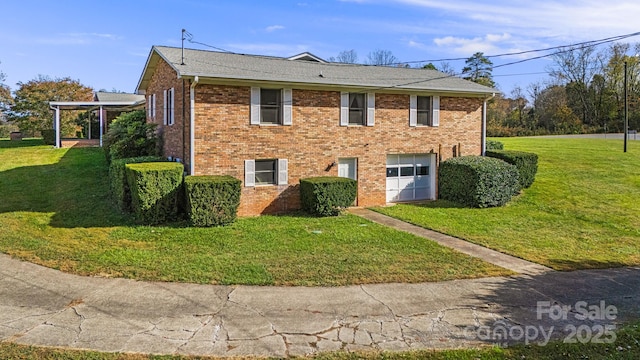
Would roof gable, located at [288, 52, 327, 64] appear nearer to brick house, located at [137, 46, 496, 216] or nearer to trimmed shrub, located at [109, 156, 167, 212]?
brick house, located at [137, 46, 496, 216]

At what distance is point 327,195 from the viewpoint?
13438 mm

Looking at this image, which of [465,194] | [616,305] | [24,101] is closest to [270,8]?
[465,194]

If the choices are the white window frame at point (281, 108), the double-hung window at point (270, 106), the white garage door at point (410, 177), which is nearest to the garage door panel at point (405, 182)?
the white garage door at point (410, 177)

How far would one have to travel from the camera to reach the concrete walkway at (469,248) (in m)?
8.76

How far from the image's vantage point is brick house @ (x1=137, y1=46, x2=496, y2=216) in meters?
13.2

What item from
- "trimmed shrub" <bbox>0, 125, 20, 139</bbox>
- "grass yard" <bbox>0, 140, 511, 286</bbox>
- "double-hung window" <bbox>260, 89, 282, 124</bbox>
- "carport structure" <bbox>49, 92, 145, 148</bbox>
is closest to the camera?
"grass yard" <bbox>0, 140, 511, 286</bbox>

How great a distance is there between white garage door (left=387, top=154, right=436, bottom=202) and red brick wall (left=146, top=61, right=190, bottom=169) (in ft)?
24.7

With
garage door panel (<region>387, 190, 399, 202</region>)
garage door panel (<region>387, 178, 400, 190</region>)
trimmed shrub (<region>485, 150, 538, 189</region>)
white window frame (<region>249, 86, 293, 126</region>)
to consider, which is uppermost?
white window frame (<region>249, 86, 293, 126</region>)

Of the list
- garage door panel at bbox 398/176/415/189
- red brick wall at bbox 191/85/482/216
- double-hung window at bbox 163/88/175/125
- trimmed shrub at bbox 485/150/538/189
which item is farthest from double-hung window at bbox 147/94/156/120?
trimmed shrub at bbox 485/150/538/189

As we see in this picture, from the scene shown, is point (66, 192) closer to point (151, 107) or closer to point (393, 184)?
point (151, 107)

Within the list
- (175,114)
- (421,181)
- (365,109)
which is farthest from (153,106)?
(421,181)

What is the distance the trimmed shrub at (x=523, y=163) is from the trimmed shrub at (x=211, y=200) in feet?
37.7

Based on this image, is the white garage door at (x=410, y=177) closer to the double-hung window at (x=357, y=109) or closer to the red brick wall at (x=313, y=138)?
the red brick wall at (x=313, y=138)

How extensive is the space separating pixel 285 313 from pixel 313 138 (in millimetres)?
9187
